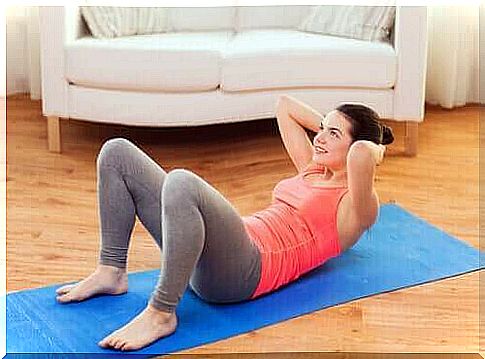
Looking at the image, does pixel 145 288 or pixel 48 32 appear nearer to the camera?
pixel 145 288

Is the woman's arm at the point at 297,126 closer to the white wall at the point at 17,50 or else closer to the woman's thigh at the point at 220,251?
the woman's thigh at the point at 220,251

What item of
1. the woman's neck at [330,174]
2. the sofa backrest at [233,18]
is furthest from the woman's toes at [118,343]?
the sofa backrest at [233,18]

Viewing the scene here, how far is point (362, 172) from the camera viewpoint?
6.54 ft

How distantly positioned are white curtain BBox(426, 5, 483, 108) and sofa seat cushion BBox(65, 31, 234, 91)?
87cm

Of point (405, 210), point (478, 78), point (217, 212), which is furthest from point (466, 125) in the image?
point (217, 212)

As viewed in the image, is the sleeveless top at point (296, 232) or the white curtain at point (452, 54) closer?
the sleeveless top at point (296, 232)

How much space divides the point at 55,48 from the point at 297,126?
3.09 ft

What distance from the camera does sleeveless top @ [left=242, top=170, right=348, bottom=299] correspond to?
2.03 metres

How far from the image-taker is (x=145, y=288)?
6.82 feet

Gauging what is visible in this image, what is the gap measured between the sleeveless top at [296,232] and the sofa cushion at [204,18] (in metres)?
1.02

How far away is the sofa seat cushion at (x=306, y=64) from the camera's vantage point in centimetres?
274

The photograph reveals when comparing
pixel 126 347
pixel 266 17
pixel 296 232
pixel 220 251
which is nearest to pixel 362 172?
pixel 296 232

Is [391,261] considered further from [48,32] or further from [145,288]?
[48,32]

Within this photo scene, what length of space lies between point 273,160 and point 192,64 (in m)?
0.33
